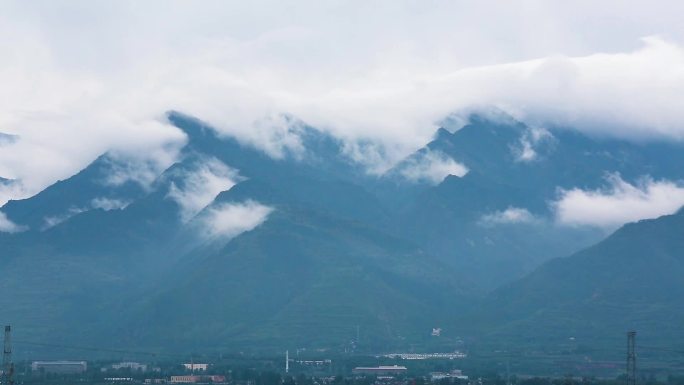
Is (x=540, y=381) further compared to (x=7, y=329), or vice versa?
(x=540, y=381)

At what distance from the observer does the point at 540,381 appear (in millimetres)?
199625

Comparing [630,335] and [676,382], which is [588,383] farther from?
[630,335]

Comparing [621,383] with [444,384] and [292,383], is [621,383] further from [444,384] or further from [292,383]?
[292,383]

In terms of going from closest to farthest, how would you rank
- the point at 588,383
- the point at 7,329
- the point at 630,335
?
the point at 7,329, the point at 630,335, the point at 588,383

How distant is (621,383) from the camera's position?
195m

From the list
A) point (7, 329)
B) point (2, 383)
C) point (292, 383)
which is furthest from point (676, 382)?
point (7, 329)

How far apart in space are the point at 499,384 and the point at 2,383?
163ft

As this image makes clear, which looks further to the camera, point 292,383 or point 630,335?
point 292,383

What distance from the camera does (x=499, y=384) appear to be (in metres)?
200

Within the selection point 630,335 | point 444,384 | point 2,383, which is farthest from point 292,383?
point 630,335

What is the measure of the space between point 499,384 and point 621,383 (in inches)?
494

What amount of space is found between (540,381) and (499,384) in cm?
413

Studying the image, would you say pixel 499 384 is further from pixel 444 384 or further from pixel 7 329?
pixel 7 329

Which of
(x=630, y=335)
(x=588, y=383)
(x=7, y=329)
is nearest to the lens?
(x=7, y=329)
